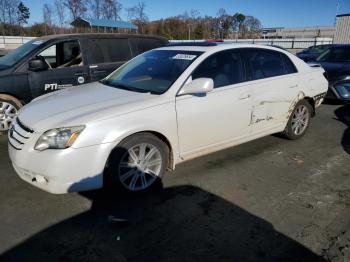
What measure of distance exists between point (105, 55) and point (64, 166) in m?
4.19

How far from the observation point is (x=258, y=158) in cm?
487

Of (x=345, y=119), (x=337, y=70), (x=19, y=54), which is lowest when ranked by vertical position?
(x=345, y=119)

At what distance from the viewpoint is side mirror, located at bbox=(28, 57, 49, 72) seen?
5.82 m

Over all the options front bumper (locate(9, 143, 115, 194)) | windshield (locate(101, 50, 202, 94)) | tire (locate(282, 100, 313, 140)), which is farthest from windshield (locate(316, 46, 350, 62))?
front bumper (locate(9, 143, 115, 194))

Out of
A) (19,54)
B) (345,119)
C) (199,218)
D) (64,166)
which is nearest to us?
(64,166)

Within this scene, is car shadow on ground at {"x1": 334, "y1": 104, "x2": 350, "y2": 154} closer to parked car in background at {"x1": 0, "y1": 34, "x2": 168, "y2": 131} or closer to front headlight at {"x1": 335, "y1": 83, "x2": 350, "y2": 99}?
front headlight at {"x1": 335, "y1": 83, "x2": 350, "y2": 99}

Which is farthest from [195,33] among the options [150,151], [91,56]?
[150,151]

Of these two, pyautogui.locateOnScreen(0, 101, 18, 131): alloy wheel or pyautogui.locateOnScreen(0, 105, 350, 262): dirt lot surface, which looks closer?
pyautogui.locateOnScreen(0, 105, 350, 262): dirt lot surface

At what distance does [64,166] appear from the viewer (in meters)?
3.18

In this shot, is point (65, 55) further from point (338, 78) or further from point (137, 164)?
point (338, 78)

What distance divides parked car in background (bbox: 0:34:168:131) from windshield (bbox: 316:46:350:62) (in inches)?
231

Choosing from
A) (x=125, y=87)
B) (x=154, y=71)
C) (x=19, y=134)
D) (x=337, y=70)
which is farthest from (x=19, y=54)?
(x=337, y=70)

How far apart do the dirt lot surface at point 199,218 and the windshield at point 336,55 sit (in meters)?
6.01

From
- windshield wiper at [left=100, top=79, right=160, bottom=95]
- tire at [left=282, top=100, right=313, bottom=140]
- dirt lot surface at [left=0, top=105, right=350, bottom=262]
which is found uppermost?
windshield wiper at [left=100, top=79, right=160, bottom=95]
